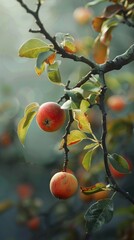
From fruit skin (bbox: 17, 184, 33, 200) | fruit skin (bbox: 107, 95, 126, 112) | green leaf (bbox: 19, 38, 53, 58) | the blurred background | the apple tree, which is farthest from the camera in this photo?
fruit skin (bbox: 17, 184, 33, 200)

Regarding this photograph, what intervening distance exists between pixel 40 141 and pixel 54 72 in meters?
2.60

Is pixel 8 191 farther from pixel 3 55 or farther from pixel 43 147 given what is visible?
pixel 3 55

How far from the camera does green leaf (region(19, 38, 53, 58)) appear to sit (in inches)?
51.2

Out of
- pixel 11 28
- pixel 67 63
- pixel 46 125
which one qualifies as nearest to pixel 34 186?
pixel 67 63

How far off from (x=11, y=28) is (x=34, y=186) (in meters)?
1.20

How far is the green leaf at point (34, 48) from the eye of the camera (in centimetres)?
130

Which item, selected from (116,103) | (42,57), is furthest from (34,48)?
(116,103)

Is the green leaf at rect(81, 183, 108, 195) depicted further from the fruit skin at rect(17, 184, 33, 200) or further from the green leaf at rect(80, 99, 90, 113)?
the fruit skin at rect(17, 184, 33, 200)

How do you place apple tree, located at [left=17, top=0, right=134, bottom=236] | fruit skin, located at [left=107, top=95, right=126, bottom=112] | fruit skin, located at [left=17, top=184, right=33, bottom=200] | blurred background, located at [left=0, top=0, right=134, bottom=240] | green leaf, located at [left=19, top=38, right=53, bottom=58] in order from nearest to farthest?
apple tree, located at [left=17, top=0, right=134, bottom=236], green leaf, located at [left=19, top=38, right=53, bottom=58], fruit skin, located at [left=107, top=95, right=126, bottom=112], blurred background, located at [left=0, top=0, right=134, bottom=240], fruit skin, located at [left=17, top=184, right=33, bottom=200]

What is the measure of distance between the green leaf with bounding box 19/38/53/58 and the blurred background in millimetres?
1540

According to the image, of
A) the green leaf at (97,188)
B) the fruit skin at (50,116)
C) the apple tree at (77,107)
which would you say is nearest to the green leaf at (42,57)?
the apple tree at (77,107)

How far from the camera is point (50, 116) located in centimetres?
127

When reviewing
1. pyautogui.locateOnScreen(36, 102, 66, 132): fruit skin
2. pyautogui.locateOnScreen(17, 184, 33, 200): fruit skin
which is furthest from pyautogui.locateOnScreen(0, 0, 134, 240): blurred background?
pyautogui.locateOnScreen(36, 102, 66, 132): fruit skin

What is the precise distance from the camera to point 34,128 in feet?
13.1
